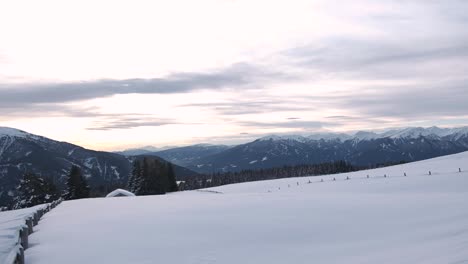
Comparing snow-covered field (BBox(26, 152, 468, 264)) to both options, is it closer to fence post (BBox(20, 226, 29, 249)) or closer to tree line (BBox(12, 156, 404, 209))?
fence post (BBox(20, 226, 29, 249))

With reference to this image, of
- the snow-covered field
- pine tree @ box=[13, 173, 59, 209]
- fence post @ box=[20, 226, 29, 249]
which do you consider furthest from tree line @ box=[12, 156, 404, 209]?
fence post @ box=[20, 226, 29, 249]

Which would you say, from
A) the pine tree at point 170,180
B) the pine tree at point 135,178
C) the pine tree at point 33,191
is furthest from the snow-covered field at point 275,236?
the pine tree at point 170,180

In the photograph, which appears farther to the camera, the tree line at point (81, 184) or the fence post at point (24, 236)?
the tree line at point (81, 184)

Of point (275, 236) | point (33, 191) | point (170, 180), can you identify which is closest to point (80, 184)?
point (33, 191)

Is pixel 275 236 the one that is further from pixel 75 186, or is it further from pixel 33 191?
pixel 33 191

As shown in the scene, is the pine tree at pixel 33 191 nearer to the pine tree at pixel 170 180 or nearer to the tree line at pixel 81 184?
the tree line at pixel 81 184

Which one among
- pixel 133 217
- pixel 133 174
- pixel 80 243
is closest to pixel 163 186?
pixel 133 174

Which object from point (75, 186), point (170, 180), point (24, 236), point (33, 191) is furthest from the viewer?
point (170, 180)

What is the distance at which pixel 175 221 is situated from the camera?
46.9 feet

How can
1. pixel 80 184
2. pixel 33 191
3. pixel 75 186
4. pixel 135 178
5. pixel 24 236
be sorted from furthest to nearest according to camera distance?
pixel 135 178
pixel 80 184
pixel 75 186
pixel 33 191
pixel 24 236

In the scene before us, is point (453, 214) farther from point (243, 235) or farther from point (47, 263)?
point (47, 263)

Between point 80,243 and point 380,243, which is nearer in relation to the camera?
point 380,243

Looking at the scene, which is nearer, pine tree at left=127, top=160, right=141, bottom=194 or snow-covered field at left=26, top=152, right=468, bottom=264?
snow-covered field at left=26, top=152, right=468, bottom=264

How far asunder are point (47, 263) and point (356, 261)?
21.6ft
